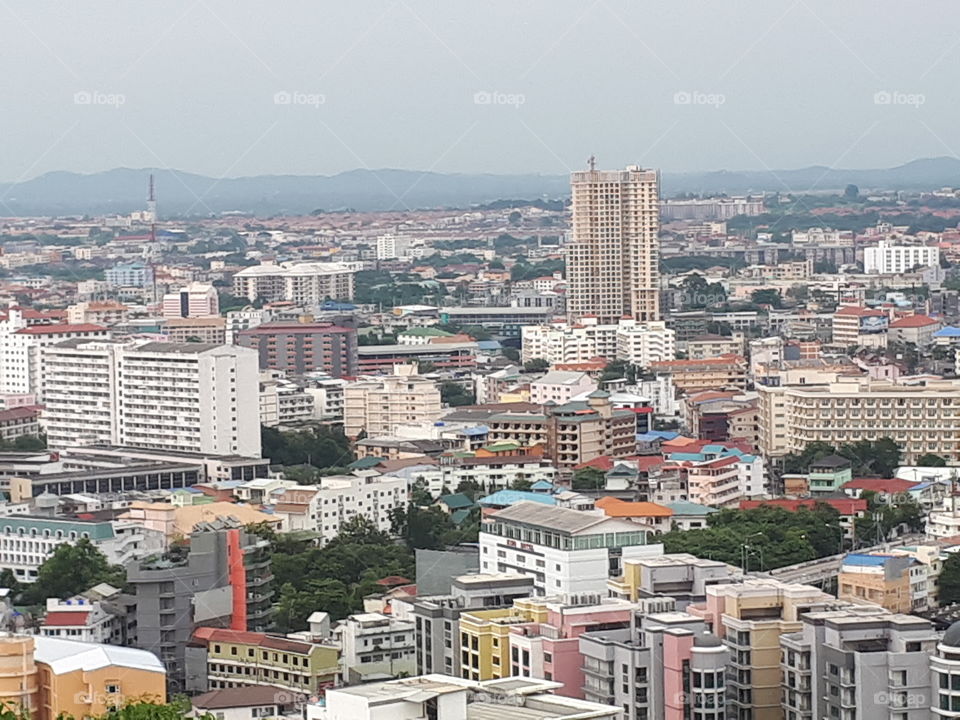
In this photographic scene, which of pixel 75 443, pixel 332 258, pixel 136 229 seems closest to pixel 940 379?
pixel 75 443

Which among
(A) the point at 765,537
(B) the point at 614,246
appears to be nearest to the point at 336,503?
(A) the point at 765,537

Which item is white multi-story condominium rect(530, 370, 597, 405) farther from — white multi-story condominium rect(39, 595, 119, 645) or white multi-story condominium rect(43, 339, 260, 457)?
white multi-story condominium rect(39, 595, 119, 645)

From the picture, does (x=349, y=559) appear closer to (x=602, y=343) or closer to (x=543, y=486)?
(x=543, y=486)

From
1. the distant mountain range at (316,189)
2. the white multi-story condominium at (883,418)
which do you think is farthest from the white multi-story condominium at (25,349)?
the distant mountain range at (316,189)

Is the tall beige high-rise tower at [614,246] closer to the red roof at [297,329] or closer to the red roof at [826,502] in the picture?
the red roof at [297,329]

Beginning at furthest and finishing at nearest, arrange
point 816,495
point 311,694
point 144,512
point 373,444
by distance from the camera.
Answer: point 373,444 < point 816,495 < point 144,512 < point 311,694

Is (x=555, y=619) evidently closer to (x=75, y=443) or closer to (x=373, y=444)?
(x=373, y=444)
